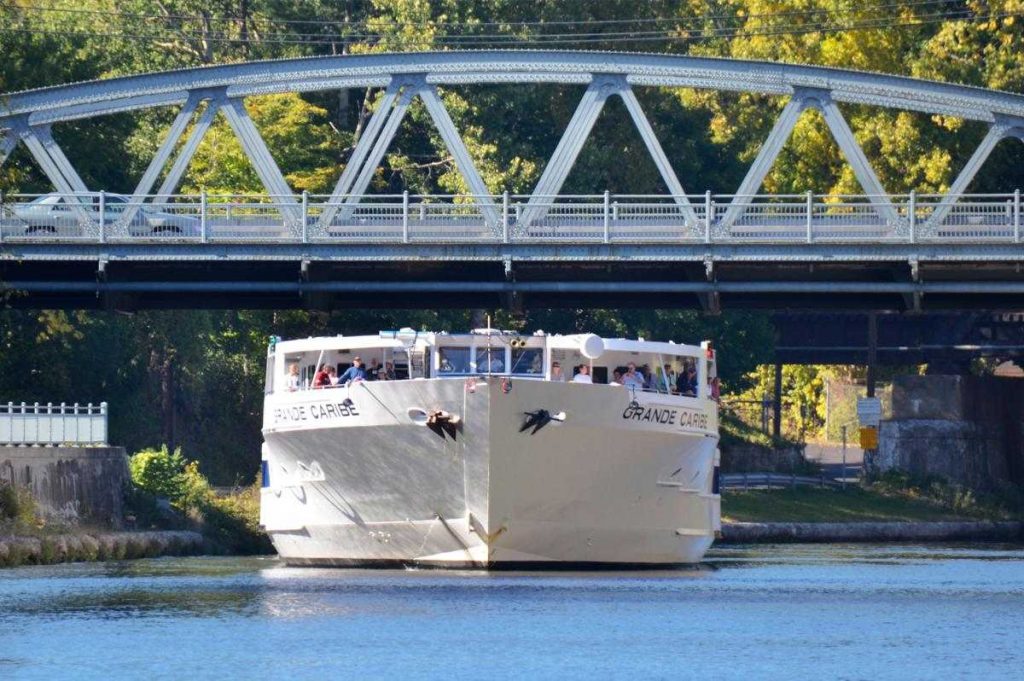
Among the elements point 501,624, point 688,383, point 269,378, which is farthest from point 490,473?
point 501,624

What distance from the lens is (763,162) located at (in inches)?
2418

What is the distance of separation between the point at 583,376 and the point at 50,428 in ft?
41.1

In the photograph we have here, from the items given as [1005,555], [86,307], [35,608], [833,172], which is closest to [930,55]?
[833,172]

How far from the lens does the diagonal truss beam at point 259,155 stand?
62062mm

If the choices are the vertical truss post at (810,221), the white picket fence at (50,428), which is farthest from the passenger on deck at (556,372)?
the white picket fence at (50,428)

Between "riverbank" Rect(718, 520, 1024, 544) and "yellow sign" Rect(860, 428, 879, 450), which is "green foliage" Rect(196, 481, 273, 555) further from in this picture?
"yellow sign" Rect(860, 428, 879, 450)

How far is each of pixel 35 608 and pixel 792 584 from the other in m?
15.2

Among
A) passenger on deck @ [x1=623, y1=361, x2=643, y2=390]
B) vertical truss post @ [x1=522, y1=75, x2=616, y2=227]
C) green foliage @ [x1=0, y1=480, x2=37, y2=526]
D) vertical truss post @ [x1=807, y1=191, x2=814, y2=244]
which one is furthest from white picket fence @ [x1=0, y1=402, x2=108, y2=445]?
vertical truss post @ [x1=807, y1=191, x2=814, y2=244]

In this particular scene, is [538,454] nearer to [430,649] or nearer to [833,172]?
[430,649]

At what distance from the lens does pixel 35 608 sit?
4225 centimetres

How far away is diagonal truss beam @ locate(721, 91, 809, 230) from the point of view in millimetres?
60469

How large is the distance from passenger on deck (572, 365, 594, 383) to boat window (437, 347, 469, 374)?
2175mm

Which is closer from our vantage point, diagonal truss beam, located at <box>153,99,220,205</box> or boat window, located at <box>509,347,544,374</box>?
boat window, located at <box>509,347,544,374</box>

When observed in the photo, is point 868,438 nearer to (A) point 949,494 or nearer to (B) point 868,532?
(A) point 949,494
